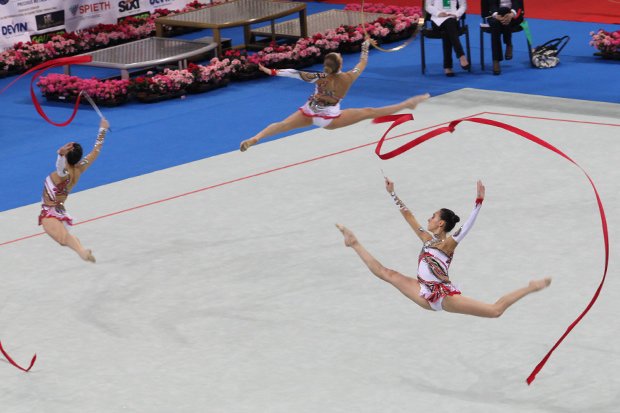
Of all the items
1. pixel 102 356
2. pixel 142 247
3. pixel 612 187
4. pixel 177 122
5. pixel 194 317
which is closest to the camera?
pixel 102 356

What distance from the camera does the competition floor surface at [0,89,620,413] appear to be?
9.20 metres

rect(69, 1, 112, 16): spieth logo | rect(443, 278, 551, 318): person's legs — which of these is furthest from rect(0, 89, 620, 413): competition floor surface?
rect(69, 1, 112, 16): spieth logo

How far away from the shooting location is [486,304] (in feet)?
29.1

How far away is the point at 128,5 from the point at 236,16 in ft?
12.0

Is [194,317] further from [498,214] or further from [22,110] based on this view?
[22,110]

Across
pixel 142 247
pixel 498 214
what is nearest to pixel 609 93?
pixel 498 214

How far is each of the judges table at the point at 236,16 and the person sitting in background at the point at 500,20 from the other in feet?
12.8

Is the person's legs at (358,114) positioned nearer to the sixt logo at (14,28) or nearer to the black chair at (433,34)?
the black chair at (433,34)

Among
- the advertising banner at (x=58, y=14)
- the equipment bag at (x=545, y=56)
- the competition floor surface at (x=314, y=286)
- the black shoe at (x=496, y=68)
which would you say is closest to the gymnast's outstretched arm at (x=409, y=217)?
the competition floor surface at (x=314, y=286)

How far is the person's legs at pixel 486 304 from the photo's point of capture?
859cm

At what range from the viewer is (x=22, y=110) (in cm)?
1878

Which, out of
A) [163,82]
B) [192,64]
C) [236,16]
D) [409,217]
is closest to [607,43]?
[236,16]

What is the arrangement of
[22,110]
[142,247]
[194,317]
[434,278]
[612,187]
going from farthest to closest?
[22,110] → [612,187] → [142,247] → [194,317] → [434,278]

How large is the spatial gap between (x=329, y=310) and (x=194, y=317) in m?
1.26
